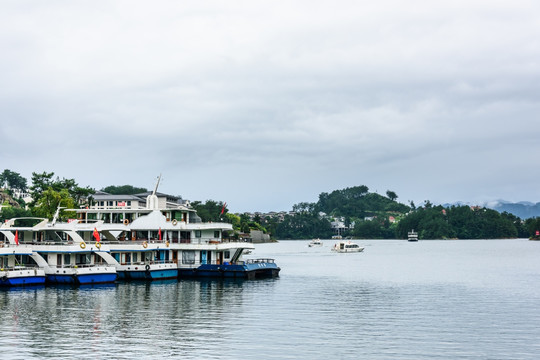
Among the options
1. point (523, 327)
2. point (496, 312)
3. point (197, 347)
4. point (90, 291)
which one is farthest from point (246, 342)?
point (90, 291)

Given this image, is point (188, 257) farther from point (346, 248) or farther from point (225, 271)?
point (346, 248)

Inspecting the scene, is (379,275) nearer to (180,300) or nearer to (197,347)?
(180,300)

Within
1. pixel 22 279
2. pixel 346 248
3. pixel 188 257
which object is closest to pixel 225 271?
pixel 188 257

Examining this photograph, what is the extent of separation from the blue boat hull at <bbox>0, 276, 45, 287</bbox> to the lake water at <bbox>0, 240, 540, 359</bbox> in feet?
7.91

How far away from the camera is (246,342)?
38.9m

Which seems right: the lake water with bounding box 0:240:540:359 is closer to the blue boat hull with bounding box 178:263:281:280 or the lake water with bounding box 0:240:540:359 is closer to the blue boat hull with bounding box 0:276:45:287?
the blue boat hull with bounding box 0:276:45:287

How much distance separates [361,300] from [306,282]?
18.1 metres

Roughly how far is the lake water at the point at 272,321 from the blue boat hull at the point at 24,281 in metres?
2.41

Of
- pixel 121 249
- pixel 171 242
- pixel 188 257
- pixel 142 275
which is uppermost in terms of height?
pixel 171 242

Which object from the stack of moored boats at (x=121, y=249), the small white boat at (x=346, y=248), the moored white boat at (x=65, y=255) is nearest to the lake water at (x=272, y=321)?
the moored white boat at (x=65, y=255)

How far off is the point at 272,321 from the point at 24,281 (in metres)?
31.7

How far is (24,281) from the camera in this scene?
214 feet

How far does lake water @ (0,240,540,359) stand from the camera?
36719 millimetres

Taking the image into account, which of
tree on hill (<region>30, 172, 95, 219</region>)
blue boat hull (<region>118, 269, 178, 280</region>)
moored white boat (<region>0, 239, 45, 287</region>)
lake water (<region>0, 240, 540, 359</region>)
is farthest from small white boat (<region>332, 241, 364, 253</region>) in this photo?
moored white boat (<region>0, 239, 45, 287</region>)
